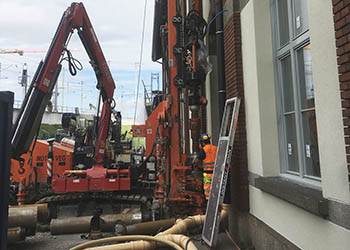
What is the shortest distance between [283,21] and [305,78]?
1.18 metres

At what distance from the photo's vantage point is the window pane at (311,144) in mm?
3188

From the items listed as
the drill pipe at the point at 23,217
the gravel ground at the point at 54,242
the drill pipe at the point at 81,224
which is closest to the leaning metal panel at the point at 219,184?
the gravel ground at the point at 54,242

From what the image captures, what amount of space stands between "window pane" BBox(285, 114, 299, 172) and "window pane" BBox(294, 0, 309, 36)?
1186 mm

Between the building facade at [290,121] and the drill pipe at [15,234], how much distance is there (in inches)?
164

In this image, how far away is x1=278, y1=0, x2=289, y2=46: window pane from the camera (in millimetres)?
3963

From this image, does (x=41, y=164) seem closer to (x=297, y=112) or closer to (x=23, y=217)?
(x=23, y=217)

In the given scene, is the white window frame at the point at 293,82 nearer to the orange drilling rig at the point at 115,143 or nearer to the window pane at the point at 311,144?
the window pane at the point at 311,144

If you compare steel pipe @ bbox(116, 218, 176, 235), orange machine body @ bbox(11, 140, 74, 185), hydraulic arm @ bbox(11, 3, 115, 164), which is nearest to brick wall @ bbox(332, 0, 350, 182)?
steel pipe @ bbox(116, 218, 176, 235)

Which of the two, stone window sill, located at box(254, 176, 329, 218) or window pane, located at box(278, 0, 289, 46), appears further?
window pane, located at box(278, 0, 289, 46)

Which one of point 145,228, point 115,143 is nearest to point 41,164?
point 115,143

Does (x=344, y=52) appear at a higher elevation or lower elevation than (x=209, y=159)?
higher

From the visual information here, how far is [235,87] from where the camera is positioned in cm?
501

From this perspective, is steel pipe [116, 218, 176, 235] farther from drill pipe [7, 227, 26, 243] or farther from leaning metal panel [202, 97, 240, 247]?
drill pipe [7, 227, 26, 243]

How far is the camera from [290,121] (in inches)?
154
